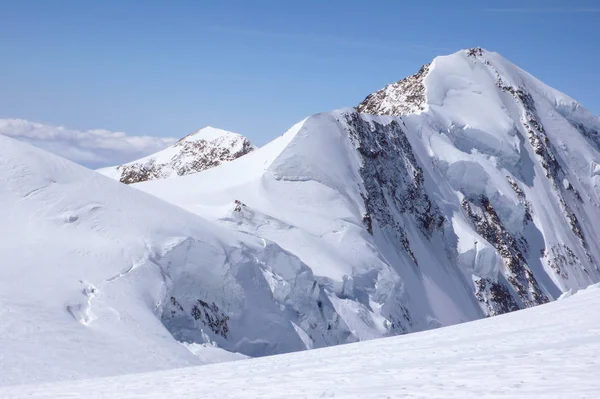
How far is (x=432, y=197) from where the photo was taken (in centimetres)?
5059

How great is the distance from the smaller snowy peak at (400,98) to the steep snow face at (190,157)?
13294mm

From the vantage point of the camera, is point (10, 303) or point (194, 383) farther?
point (10, 303)

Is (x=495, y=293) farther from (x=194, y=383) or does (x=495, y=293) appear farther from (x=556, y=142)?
(x=194, y=383)

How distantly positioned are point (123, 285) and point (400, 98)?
47345mm

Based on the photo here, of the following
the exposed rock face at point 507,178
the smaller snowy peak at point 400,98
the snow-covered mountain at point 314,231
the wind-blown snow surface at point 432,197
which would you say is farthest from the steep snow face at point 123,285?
the smaller snowy peak at point 400,98

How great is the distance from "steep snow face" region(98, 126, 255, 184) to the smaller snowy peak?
1329 centimetres

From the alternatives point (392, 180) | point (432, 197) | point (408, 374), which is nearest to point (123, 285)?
point (408, 374)

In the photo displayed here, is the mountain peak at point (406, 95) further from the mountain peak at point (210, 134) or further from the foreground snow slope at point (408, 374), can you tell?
the foreground snow slope at point (408, 374)

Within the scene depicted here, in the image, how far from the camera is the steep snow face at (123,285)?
58.0 ft

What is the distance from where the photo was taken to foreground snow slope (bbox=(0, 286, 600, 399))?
10.5 metres

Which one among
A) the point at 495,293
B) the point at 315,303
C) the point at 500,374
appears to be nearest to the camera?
the point at 500,374

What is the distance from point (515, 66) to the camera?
244ft

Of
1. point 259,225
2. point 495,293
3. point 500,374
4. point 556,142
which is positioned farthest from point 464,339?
point 556,142

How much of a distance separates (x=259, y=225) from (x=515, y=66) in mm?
53116
